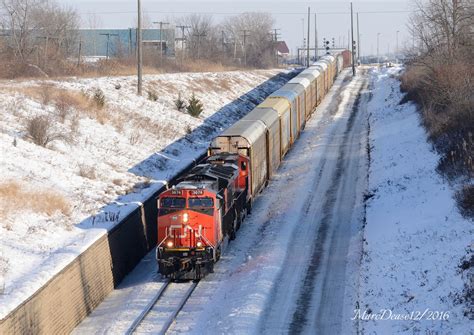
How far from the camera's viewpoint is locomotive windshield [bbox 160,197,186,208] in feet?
74.1

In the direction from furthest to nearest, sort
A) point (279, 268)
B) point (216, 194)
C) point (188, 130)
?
1. point (188, 130)
2. point (279, 268)
3. point (216, 194)

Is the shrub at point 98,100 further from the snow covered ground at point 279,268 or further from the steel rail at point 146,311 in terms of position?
the steel rail at point 146,311

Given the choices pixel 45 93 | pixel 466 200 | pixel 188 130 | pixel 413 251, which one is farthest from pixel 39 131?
pixel 466 200

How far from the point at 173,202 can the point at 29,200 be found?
5.94 metres

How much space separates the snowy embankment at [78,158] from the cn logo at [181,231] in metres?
2.32

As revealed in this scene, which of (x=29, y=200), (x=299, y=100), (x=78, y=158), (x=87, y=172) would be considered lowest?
(x=29, y=200)

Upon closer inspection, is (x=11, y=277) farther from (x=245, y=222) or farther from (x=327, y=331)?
(x=245, y=222)

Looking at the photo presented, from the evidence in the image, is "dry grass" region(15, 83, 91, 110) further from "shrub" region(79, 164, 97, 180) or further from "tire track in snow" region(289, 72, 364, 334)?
"tire track in snow" region(289, 72, 364, 334)

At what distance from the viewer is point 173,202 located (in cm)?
2269

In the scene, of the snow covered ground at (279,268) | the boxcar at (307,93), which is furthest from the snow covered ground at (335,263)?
the boxcar at (307,93)

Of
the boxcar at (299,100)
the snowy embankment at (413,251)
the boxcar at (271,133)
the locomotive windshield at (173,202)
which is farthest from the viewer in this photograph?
the boxcar at (299,100)

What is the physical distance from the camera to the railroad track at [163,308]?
19222 mm

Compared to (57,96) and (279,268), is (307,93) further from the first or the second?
(279,268)

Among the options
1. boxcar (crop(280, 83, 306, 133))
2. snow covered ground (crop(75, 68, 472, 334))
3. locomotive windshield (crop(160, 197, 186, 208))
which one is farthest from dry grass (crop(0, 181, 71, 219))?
boxcar (crop(280, 83, 306, 133))
